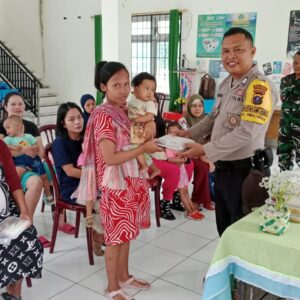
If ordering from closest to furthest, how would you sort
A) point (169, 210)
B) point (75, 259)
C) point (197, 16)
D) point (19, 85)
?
1. point (75, 259)
2. point (169, 210)
3. point (197, 16)
4. point (19, 85)

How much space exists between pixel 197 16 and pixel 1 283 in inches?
260

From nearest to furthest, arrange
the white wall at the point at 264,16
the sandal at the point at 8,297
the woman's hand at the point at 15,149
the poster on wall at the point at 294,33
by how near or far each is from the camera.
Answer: the sandal at the point at 8,297
the woman's hand at the point at 15,149
the poster on wall at the point at 294,33
the white wall at the point at 264,16

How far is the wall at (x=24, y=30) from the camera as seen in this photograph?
991 cm

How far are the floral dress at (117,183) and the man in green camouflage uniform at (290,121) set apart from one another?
2014 mm

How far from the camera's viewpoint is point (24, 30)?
10.1 m

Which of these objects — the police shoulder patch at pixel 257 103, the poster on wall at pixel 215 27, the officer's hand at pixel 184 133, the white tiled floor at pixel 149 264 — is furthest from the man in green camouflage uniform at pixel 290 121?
the poster on wall at pixel 215 27

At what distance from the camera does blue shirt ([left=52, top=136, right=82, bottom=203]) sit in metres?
2.68

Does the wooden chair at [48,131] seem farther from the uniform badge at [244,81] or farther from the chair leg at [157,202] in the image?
the uniform badge at [244,81]

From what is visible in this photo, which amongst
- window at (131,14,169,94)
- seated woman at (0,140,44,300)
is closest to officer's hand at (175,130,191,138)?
seated woman at (0,140,44,300)

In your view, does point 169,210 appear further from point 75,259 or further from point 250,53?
point 250,53

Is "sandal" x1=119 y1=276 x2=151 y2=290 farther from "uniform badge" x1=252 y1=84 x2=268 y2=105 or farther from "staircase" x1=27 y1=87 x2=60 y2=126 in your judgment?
"staircase" x1=27 y1=87 x2=60 y2=126

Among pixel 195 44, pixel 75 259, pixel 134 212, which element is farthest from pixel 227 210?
pixel 195 44

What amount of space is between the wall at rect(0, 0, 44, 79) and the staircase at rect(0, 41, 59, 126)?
0.87m

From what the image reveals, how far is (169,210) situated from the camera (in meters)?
3.55
